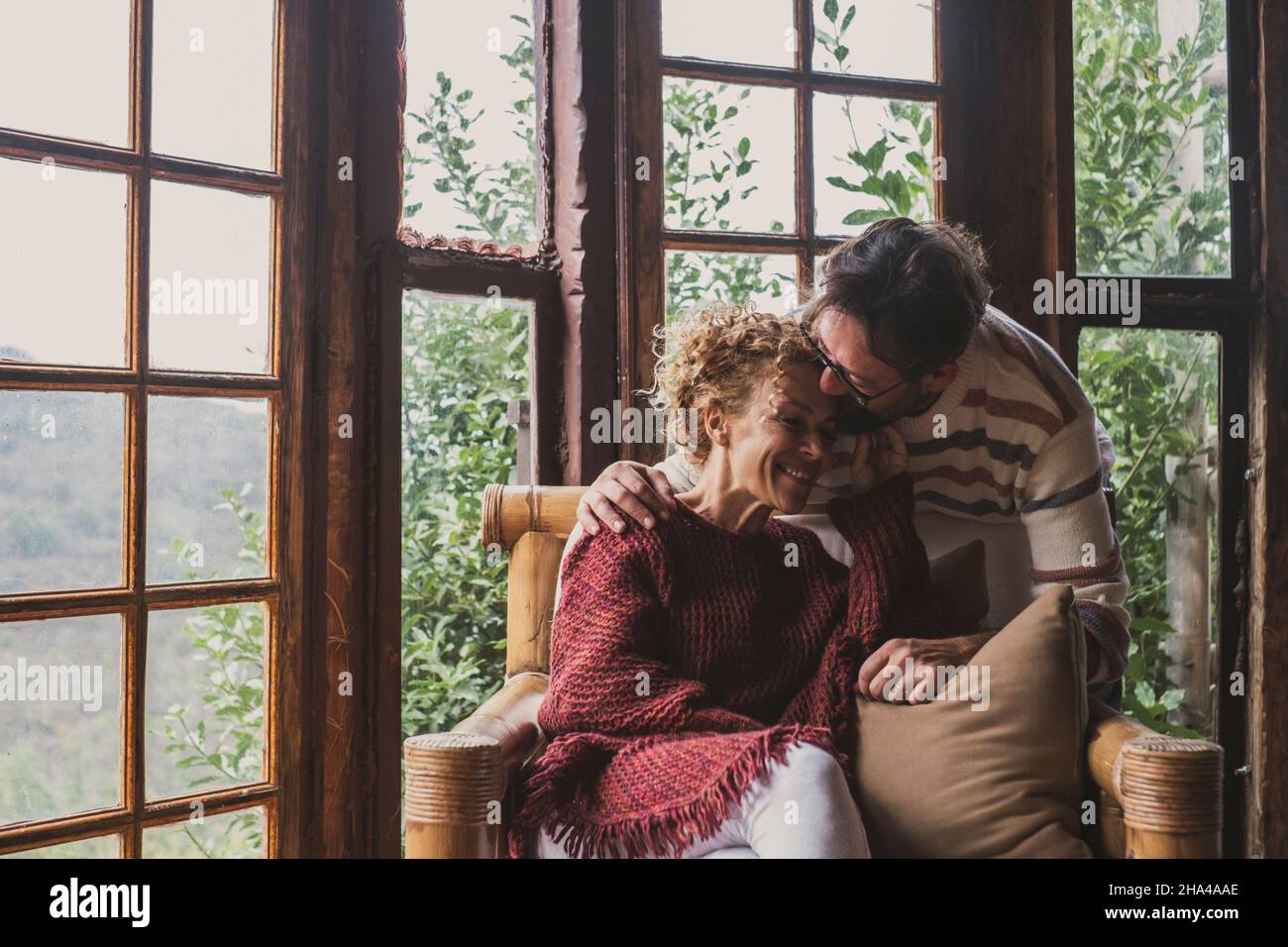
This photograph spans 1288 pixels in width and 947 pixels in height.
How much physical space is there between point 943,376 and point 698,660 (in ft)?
1.92

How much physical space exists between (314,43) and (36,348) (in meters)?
0.72

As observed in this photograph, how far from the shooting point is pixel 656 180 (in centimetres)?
213

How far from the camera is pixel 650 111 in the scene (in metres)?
2.12

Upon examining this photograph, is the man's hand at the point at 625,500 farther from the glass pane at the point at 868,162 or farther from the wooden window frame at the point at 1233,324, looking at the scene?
the wooden window frame at the point at 1233,324

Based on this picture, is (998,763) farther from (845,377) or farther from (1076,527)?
(845,377)

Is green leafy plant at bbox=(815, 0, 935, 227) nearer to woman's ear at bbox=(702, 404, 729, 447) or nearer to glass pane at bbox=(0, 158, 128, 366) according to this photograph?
woman's ear at bbox=(702, 404, 729, 447)

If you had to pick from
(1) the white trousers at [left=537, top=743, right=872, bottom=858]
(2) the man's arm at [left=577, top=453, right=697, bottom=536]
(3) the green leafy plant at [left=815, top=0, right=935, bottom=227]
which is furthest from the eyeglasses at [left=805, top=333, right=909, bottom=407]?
(3) the green leafy plant at [left=815, top=0, right=935, bottom=227]

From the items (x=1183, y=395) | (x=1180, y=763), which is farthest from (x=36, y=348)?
(x=1183, y=395)

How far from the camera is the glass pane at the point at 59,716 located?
1.67m

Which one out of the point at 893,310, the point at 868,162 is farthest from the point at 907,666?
the point at 868,162
